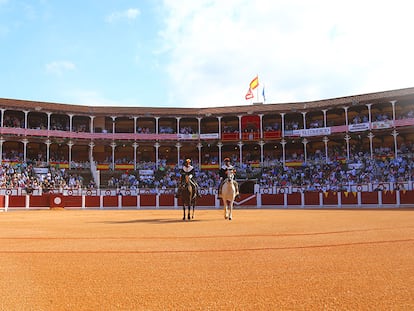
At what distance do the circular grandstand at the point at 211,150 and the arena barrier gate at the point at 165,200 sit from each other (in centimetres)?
8

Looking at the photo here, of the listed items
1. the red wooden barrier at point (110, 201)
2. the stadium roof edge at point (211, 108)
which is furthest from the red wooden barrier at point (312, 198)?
the red wooden barrier at point (110, 201)

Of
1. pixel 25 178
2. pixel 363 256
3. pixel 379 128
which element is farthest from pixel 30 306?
pixel 379 128

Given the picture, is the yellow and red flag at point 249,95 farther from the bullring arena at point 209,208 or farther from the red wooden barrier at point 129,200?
the red wooden barrier at point 129,200

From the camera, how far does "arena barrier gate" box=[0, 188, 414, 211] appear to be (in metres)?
30.0

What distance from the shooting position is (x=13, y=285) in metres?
4.20

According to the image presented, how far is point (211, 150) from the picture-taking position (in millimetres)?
46812

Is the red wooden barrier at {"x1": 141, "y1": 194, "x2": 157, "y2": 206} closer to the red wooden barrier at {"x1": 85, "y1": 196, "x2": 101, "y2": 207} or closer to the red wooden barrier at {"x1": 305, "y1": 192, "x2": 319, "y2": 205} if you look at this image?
the red wooden barrier at {"x1": 85, "y1": 196, "x2": 101, "y2": 207}

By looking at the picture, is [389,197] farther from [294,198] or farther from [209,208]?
[209,208]

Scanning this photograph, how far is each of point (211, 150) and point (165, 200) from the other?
15.0 metres

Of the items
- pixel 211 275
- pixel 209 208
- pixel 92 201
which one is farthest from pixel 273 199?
pixel 211 275

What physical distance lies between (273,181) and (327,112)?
11.4 metres

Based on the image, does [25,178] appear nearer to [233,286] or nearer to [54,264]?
[54,264]

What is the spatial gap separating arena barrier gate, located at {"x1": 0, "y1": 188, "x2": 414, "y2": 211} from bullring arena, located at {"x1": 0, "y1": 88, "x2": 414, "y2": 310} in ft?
0.27

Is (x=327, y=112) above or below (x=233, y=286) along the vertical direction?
above
